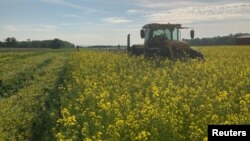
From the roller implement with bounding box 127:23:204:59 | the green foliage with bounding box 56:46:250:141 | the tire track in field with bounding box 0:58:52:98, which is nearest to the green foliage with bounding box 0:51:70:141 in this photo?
the tire track in field with bounding box 0:58:52:98

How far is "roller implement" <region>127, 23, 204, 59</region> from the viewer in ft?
71.9

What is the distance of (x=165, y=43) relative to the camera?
22297mm

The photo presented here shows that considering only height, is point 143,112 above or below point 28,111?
above

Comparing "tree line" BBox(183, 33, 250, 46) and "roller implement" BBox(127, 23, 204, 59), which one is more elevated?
"roller implement" BBox(127, 23, 204, 59)

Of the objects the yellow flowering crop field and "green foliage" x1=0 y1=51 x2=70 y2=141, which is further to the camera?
"green foliage" x1=0 y1=51 x2=70 y2=141

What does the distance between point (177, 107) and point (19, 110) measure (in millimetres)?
4041

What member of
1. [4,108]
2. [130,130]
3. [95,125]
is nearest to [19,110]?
[4,108]

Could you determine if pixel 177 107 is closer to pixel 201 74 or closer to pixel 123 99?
pixel 123 99

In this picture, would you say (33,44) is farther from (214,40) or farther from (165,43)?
(165,43)

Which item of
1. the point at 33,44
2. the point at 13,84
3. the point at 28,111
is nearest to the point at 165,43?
the point at 13,84

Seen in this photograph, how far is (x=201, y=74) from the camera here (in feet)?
51.3

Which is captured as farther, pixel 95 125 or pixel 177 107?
pixel 177 107

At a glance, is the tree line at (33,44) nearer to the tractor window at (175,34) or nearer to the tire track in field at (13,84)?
the tractor window at (175,34)

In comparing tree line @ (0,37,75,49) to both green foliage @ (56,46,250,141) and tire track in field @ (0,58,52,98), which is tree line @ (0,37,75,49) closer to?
tire track in field @ (0,58,52,98)
